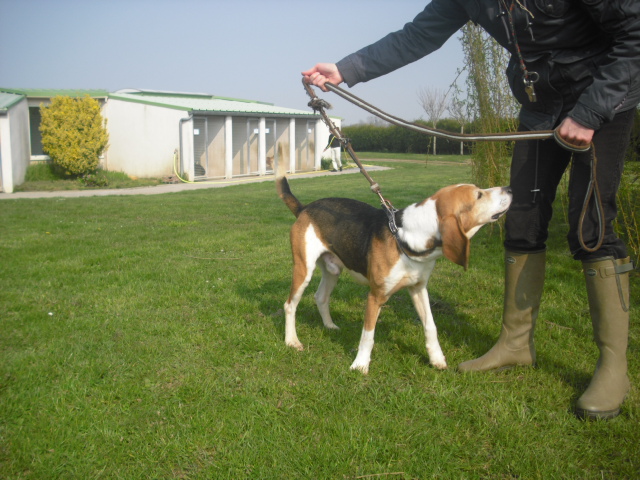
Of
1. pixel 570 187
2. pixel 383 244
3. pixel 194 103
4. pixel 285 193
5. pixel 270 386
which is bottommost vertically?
pixel 270 386

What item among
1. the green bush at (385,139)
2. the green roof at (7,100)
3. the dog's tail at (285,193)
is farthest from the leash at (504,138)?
the green bush at (385,139)

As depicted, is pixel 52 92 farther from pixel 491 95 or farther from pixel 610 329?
pixel 610 329

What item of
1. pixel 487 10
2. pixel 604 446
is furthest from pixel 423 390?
pixel 487 10

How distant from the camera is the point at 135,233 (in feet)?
30.7

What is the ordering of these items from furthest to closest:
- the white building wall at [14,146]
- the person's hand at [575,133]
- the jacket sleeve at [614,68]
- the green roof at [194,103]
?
the green roof at [194,103] < the white building wall at [14,146] < the person's hand at [575,133] < the jacket sleeve at [614,68]

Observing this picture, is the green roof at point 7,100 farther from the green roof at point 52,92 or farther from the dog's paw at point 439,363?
the dog's paw at point 439,363

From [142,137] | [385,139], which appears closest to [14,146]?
[142,137]

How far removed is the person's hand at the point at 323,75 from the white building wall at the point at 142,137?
19328mm

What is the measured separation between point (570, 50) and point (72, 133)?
2105 centimetres

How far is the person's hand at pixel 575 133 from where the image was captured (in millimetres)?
2787

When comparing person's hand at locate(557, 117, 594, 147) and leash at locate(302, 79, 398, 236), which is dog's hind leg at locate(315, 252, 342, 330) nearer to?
leash at locate(302, 79, 398, 236)

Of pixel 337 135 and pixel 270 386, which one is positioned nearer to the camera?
pixel 270 386

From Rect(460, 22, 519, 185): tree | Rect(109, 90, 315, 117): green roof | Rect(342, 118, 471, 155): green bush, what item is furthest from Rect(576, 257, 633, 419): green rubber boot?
Rect(342, 118, 471, 155): green bush

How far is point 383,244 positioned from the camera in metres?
3.75
